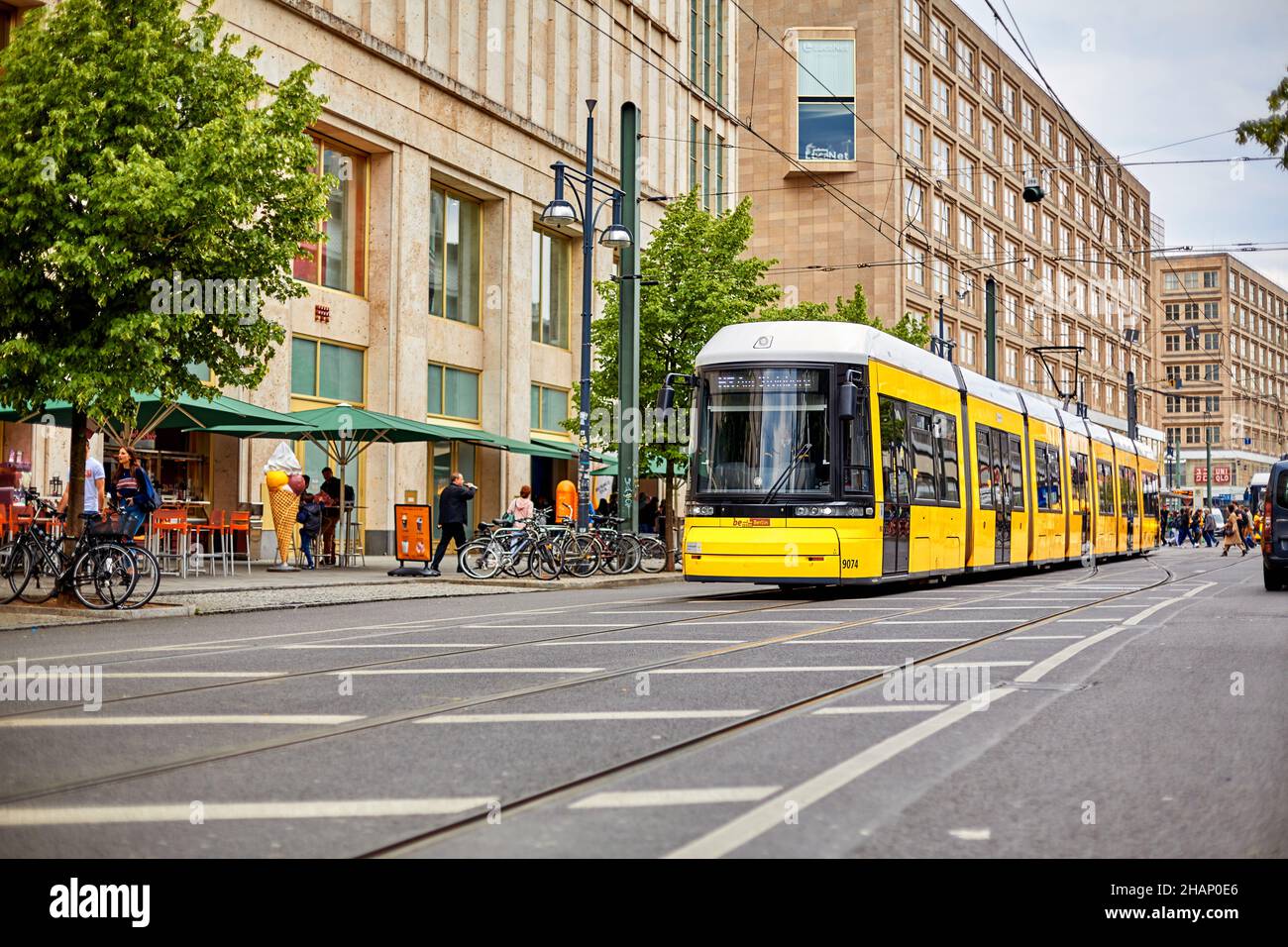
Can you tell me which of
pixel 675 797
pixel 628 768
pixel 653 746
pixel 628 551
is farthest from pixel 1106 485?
pixel 675 797

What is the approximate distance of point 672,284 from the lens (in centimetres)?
2816

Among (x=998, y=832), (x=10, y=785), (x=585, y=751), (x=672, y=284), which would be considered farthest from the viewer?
(x=672, y=284)

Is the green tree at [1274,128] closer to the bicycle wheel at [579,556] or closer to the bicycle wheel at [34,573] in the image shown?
the bicycle wheel at [579,556]

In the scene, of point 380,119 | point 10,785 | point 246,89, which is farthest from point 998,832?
point 380,119

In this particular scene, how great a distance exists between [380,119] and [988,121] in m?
50.7

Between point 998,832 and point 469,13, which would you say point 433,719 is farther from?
point 469,13

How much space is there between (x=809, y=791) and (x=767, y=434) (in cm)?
1224

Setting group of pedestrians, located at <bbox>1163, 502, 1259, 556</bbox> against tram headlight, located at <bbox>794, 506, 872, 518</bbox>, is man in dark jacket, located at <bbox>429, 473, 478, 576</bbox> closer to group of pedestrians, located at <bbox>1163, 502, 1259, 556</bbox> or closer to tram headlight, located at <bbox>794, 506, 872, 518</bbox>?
tram headlight, located at <bbox>794, 506, 872, 518</bbox>

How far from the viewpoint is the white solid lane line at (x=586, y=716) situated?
6.98m

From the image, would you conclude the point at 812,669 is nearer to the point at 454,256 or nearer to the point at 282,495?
the point at 282,495

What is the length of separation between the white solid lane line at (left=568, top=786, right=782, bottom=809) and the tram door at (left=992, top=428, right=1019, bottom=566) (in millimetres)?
18538

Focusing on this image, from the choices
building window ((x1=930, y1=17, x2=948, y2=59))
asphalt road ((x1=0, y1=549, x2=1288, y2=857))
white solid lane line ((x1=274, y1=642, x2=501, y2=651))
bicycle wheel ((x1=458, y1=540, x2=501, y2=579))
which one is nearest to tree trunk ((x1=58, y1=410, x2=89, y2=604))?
asphalt road ((x1=0, y1=549, x2=1288, y2=857))

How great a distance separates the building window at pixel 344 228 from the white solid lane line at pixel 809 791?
2471 cm
